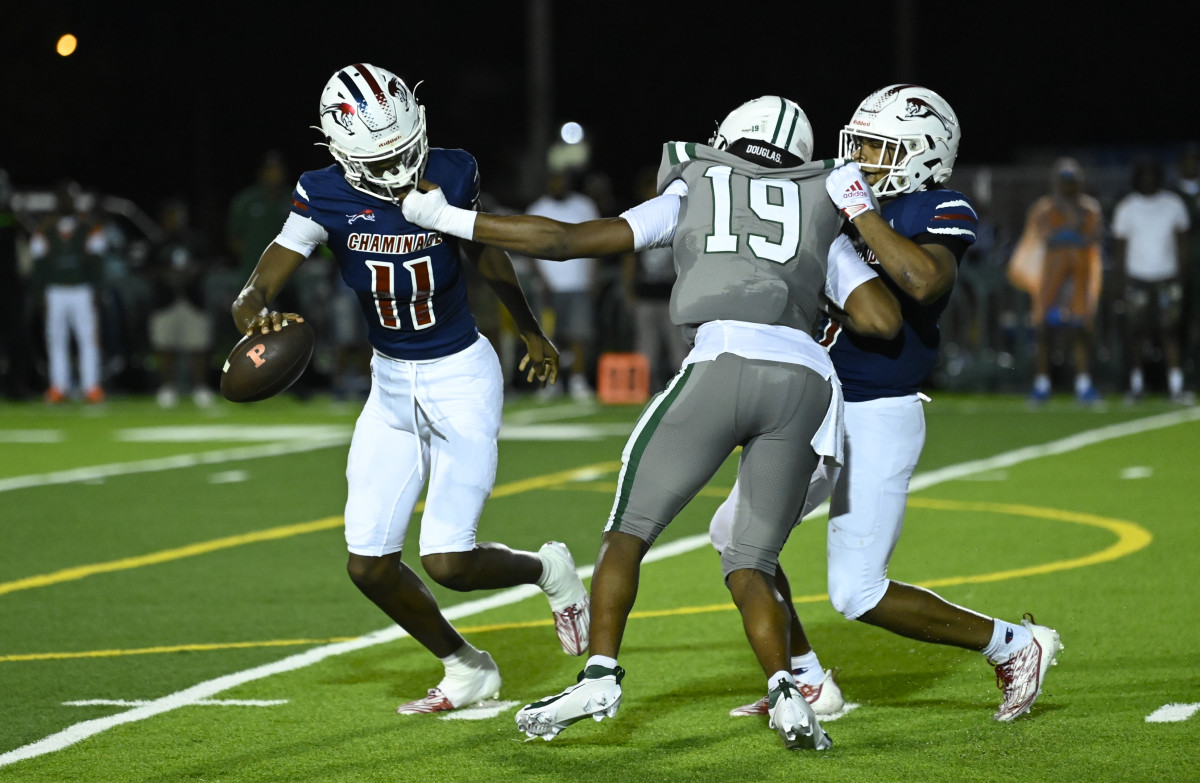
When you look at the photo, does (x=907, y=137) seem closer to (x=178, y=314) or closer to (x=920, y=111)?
(x=920, y=111)

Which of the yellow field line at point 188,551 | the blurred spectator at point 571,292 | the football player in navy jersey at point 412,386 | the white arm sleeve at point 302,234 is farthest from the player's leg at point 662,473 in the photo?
the blurred spectator at point 571,292

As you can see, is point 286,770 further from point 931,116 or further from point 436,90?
point 436,90

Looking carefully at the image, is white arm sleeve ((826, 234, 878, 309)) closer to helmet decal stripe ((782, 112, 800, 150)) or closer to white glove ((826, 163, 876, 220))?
white glove ((826, 163, 876, 220))

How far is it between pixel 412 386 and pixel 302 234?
1.95ft

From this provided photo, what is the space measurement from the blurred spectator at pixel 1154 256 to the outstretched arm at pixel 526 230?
1154 cm

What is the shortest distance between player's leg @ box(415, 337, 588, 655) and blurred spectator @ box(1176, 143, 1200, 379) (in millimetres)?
11183

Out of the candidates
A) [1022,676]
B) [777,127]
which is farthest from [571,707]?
[777,127]

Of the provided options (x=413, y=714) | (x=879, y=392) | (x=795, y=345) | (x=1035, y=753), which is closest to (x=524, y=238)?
(x=795, y=345)

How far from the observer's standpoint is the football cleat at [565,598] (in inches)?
243

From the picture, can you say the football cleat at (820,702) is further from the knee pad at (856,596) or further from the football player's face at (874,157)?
the football player's face at (874,157)

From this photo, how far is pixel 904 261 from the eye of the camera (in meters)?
5.18

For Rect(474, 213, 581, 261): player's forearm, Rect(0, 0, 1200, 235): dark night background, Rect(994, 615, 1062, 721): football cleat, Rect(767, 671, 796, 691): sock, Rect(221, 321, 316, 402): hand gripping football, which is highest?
Rect(0, 0, 1200, 235): dark night background

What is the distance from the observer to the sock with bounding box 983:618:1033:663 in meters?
5.53

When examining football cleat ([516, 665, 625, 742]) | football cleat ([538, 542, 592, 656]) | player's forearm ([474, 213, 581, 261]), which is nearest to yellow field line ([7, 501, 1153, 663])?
football cleat ([538, 542, 592, 656])
